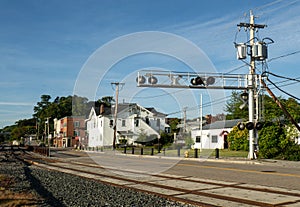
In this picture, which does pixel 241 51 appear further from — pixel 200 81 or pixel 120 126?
pixel 120 126

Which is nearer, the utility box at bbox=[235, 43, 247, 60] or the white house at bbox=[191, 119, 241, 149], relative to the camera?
the utility box at bbox=[235, 43, 247, 60]

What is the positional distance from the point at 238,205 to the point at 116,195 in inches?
139

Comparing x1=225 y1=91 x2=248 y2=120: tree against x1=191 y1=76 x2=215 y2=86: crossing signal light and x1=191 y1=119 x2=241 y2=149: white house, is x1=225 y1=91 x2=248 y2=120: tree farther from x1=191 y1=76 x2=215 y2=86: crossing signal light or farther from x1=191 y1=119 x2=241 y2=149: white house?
x1=191 y1=76 x2=215 y2=86: crossing signal light

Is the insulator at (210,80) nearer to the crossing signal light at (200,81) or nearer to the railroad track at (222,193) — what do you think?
the crossing signal light at (200,81)

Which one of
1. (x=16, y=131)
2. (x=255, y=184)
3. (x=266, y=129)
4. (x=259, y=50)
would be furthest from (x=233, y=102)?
(x=16, y=131)

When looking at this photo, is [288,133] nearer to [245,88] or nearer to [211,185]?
[245,88]

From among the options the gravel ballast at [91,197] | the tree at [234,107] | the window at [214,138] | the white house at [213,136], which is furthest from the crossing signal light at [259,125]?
the tree at [234,107]

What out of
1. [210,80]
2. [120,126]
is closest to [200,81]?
[210,80]

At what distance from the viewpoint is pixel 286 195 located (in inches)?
412

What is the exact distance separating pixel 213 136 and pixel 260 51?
26.3 m

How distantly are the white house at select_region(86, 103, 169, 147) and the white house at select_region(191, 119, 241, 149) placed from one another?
28.5 feet

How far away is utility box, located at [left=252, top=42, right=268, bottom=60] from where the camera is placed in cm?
2812

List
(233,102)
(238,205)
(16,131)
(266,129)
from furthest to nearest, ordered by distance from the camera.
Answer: (16,131) → (233,102) → (266,129) → (238,205)

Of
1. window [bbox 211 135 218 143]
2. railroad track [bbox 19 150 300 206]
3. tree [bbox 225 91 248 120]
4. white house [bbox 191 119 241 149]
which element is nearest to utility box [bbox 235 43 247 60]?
railroad track [bbox 19 150 300 206]
